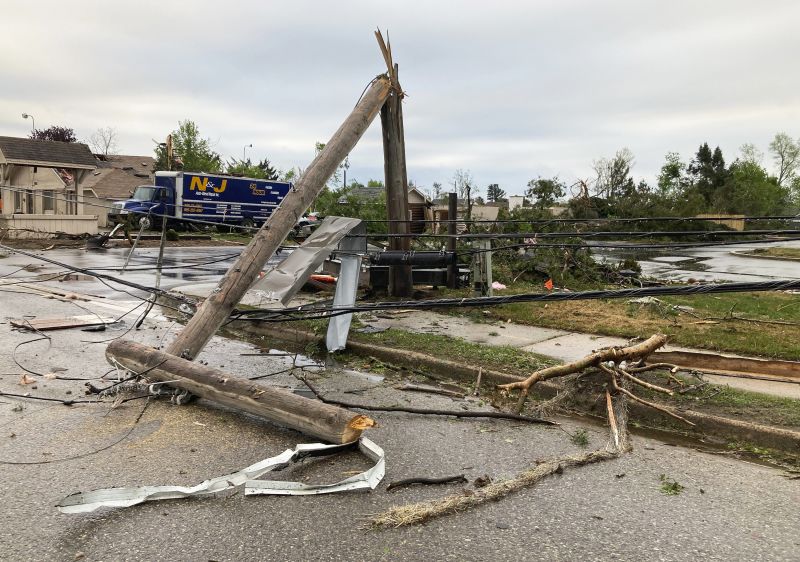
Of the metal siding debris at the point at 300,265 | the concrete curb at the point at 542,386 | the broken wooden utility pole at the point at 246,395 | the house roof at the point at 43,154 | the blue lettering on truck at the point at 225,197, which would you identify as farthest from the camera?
the blue lettering on truck at the point at 225,197

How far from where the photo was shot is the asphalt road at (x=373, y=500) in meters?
3.26

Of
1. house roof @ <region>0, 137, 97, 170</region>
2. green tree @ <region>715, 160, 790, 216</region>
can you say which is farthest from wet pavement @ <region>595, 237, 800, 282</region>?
green tree @ <region>715, 160, 790, 216</region>

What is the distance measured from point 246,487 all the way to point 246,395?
1207 mm

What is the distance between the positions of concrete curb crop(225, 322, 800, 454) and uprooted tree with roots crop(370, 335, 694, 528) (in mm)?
133

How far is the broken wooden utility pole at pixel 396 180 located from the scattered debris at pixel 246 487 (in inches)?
238

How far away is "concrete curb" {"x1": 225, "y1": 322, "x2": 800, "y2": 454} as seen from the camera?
4824 mm

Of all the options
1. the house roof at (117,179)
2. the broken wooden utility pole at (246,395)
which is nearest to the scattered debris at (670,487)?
the broken wooden utility pole at (246,395)

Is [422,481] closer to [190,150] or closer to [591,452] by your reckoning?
[591,452]

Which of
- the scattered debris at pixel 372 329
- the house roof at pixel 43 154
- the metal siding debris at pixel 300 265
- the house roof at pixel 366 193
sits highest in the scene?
the house roof at pixel 43 154

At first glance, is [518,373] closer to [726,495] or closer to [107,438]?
[726,495]

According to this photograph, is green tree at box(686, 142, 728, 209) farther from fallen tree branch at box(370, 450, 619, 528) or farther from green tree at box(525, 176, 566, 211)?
fallen tree branch at box(370, 450, 619, 528)

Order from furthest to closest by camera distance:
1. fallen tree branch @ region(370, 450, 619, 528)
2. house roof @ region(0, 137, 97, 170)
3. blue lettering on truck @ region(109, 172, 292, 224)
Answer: blue lettering on truck @ region(109, 172, 292, 224)
house roof @ region(0, 137, 97, 170)
fallen tree branch @ region(370, 450, 619, 528)

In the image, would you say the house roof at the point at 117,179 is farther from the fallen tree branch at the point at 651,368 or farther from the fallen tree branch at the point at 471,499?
the fallen tree branch at the point at 471,499

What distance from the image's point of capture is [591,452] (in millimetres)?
4613
